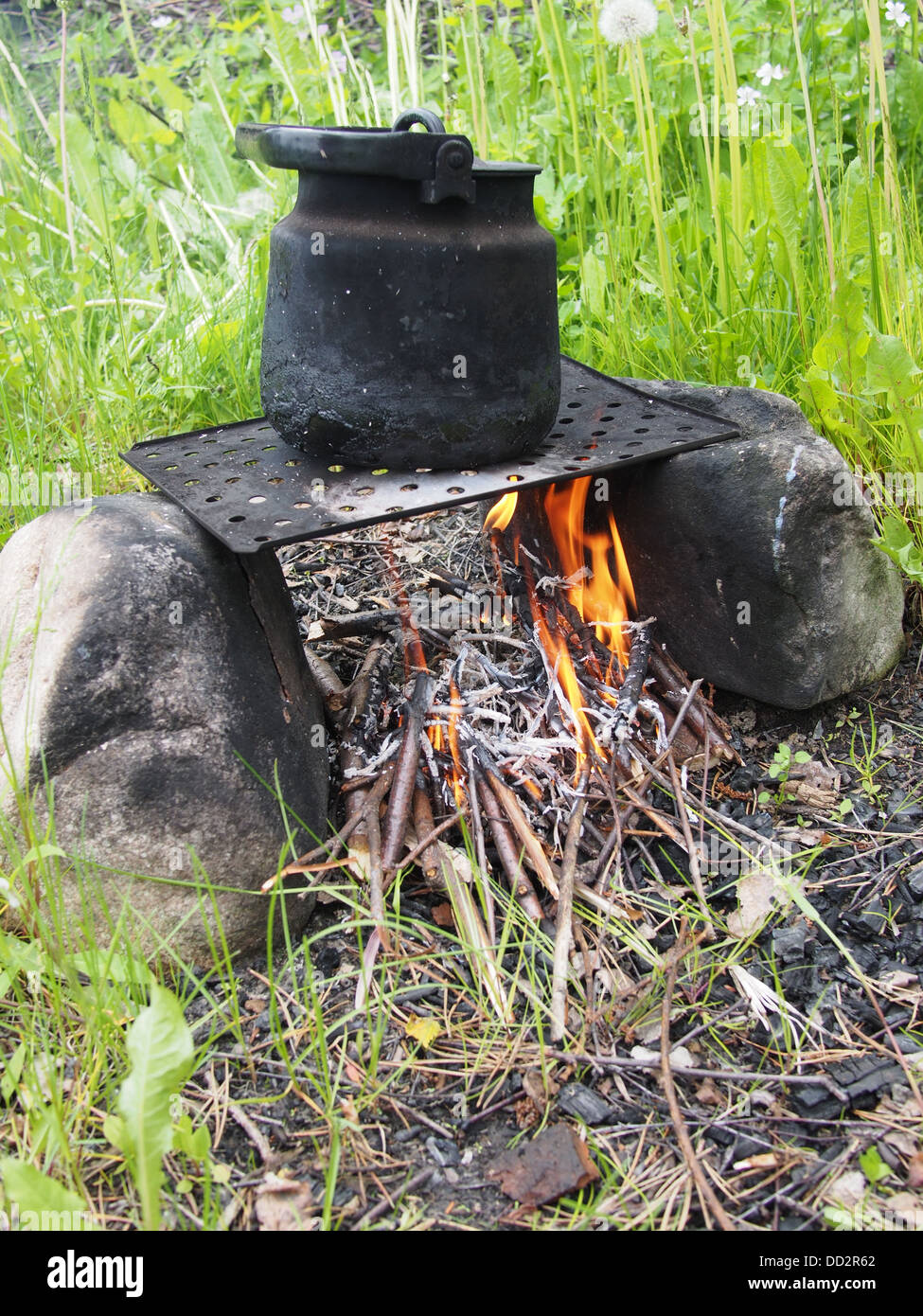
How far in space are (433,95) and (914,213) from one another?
2.66 m

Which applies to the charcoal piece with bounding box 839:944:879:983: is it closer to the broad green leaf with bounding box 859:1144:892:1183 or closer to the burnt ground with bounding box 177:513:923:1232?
the burnt ground with bounding box 177:513:923:1232

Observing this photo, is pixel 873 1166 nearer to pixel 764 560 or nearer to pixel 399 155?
Answer: pixel 764 560

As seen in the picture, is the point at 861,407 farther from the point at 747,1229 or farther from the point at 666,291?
the point at 747,1229

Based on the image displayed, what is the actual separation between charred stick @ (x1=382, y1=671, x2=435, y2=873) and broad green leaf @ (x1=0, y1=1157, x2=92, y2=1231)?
732 millimetres

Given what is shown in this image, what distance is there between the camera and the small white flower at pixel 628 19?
2.49 metres

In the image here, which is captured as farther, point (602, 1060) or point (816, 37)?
point (816, 37)

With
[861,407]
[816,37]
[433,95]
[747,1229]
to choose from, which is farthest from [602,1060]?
[433,95]

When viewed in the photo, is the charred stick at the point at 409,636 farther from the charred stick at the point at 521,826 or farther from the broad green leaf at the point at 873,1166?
the broad green leaf at the point at 873,1166

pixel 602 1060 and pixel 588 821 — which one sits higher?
pixel 588 821

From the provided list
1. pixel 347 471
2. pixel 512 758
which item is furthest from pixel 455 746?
pixel 347 471

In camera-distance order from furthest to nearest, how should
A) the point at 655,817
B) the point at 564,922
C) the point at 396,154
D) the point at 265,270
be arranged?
the point at 265,270
the point at 655,817
the point at 564,922
the point at 396,154

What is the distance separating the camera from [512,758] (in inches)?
79.0

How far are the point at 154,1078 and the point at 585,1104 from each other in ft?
2.11

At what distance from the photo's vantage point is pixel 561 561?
240 cm
